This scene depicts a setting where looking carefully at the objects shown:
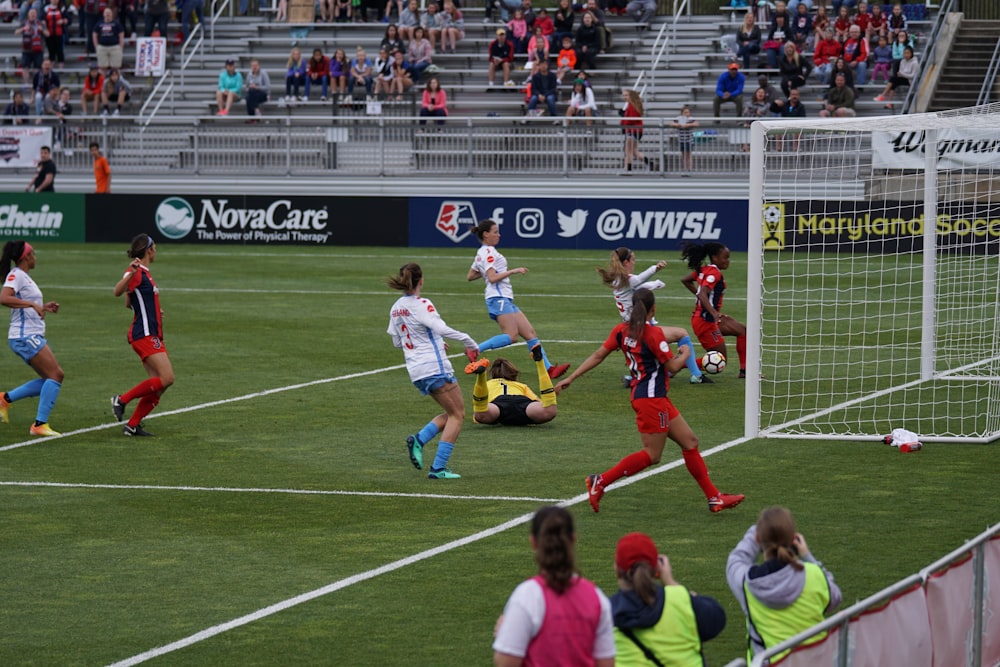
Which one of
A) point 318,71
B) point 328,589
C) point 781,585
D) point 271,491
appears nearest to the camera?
point 781,585

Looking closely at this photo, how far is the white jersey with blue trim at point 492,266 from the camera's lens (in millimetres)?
18969

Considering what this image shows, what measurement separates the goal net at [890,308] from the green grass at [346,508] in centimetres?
96

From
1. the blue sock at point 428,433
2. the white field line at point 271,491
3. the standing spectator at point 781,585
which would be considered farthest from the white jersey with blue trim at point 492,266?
the standing spectator at point 781,585

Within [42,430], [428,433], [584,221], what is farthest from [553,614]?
[584,221]

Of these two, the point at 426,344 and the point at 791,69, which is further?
the point at 791,69

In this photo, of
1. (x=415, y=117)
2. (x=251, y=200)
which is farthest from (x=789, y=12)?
(x=251, y=200)

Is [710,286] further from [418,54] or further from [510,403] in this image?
[418,54]

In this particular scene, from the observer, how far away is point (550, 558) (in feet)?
19.2

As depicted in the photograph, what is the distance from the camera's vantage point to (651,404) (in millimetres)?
11828

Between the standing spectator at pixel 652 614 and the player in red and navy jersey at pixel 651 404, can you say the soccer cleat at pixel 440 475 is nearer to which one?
the player in red and navy jersey at pixel 651 404

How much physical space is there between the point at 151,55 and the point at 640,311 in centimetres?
3721

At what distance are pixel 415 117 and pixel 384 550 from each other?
2961cm

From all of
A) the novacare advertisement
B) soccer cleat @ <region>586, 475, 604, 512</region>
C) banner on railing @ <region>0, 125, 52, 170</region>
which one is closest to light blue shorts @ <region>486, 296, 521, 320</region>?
soccer cleat @ <region>586, 475, 604, 512</region>

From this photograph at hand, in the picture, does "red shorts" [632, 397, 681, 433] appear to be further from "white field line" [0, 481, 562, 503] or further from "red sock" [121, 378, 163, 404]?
"red sock" [121, 378, 163, 404]
